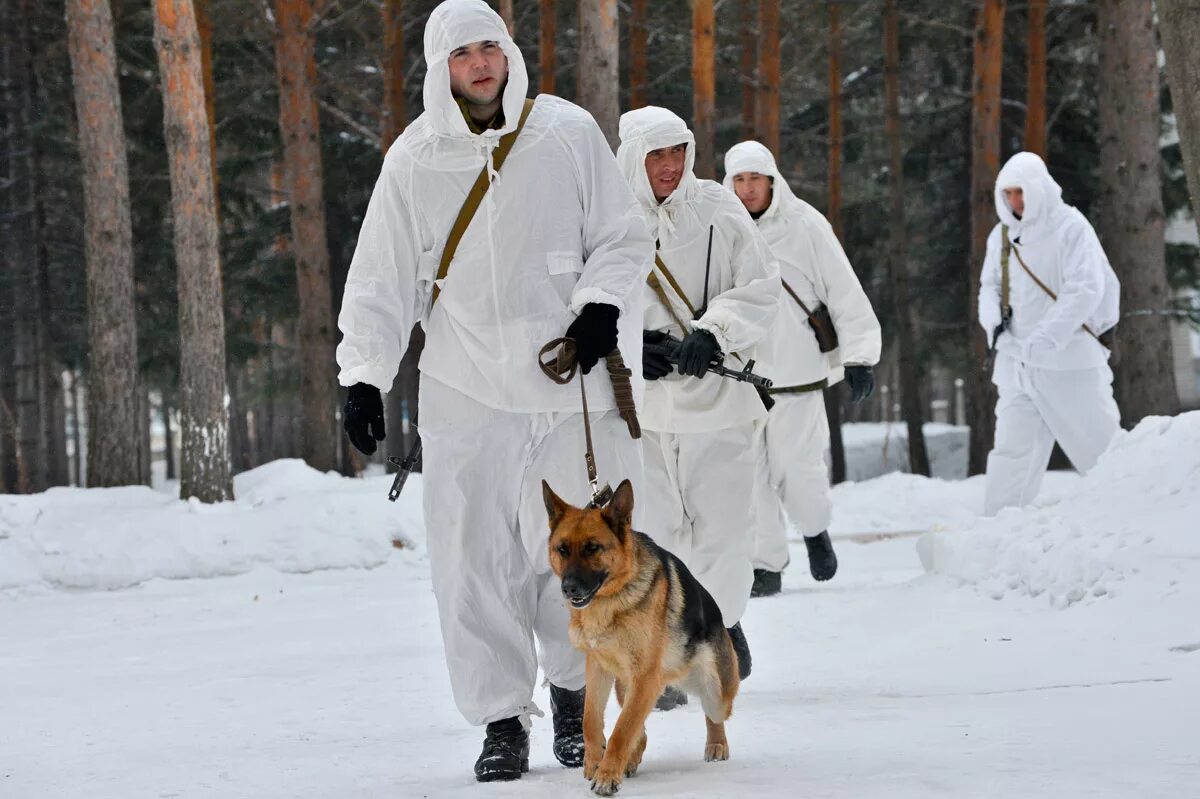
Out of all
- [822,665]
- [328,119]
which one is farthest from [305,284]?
[822,665]

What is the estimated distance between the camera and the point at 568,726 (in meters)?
4.53

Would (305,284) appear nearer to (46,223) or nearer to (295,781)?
(46,223)

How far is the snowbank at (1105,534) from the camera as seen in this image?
6.92 metres

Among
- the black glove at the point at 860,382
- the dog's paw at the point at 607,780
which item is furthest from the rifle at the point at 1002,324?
the dog's paw at the point at 607,780

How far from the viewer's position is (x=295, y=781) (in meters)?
4.36

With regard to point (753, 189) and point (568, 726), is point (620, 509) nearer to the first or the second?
point (568, 726)

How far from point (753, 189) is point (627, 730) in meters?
4.78

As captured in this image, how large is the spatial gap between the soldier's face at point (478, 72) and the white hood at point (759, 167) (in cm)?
347

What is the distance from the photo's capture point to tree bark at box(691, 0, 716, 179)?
61.0ft

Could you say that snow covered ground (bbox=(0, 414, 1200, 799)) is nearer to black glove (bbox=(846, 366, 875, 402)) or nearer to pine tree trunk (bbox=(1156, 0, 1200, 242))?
black glove (bbox=(846, 366, 875, 402))

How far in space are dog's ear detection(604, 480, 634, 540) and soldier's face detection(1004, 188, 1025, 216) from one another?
672 centimetres

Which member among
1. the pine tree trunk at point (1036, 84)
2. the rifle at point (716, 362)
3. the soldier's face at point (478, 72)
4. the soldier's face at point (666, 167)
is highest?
the pine tree trunk at point (1036, 84)

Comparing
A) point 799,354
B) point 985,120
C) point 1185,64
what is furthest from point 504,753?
point 985,120

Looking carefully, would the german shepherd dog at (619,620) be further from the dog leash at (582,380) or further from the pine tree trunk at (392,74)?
the pine tree trunk at (392,74)
